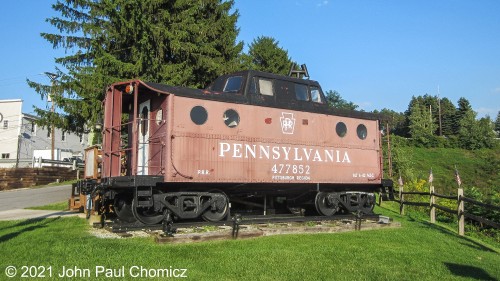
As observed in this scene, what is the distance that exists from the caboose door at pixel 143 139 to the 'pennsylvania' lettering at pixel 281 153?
2.04 meters

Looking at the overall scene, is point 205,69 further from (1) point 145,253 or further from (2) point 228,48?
(1) point 145,253

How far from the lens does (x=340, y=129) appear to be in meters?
13.1

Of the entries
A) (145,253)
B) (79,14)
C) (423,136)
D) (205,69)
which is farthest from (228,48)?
(423,136)

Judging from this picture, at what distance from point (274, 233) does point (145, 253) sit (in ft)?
11.6

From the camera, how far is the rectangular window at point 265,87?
39.2 feet

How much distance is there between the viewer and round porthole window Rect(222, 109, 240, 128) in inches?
428

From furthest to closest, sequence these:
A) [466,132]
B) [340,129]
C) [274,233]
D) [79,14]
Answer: [466,132] → [79,14] → [340,129] → [274,233]

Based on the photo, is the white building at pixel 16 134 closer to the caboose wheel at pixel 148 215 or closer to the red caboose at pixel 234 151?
the red caboose at pixel 234 151

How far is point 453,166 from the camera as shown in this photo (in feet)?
143

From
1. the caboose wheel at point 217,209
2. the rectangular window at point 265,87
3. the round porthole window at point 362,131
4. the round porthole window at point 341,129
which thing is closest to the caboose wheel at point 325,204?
the round porthole window at point 341,129

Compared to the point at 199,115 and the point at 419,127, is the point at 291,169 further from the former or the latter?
the point at 419,127

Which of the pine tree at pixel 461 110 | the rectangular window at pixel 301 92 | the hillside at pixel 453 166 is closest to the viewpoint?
the rectangular window at pixel 301 92

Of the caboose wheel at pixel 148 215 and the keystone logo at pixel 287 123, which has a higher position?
the keystone logo at pixel 287 123

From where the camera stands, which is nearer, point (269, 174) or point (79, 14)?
point (269, 174)
